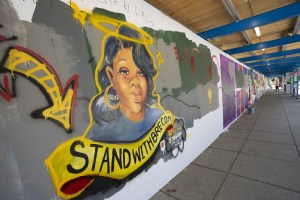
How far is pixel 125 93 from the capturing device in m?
2.13

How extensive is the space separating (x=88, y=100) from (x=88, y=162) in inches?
24.6

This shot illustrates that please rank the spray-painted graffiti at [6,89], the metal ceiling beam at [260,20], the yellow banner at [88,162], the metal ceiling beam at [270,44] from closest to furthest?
the spray-painted graffiti at [6,89], the yellow banner at [88,162], the metal ceiling beam at [260,20], the metal ceiling beam at [270,44]

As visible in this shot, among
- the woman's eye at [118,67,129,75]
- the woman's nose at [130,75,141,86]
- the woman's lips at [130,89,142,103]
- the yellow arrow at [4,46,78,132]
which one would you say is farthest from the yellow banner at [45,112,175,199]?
the woman's eye at [118,67,129,75]

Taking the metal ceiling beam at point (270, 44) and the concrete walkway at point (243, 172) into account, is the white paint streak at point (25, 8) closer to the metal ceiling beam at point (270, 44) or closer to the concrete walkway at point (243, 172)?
the concrete walkway at point (243, 172)

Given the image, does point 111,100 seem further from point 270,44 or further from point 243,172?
point 270,44

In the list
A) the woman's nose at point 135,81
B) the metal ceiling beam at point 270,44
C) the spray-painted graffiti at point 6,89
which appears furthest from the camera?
the metal ceiling beam at point 270,44

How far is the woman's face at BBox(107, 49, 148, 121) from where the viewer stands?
6.72 feet

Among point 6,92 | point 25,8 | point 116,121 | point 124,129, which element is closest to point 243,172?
point 124,129

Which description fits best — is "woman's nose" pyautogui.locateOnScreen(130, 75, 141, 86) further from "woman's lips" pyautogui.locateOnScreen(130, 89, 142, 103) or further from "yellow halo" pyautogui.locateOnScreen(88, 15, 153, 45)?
"yellow halo" pyautogui.locateOnScreen(88, 15, 153, 45)

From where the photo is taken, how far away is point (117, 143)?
1983 mm

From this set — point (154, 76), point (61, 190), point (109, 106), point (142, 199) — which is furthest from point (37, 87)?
point (142, 199)

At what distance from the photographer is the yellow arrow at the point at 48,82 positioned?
126cm

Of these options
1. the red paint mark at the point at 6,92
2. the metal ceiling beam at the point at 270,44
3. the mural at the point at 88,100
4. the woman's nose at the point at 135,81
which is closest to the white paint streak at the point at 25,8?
the mural at the point at 88,100

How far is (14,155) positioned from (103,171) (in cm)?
86
